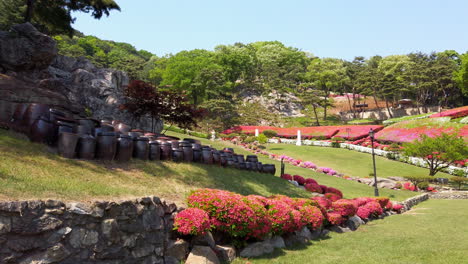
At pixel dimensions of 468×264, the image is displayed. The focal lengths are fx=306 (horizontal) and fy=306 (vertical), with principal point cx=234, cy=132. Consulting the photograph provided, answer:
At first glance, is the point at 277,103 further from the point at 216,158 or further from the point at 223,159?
the point at 216,158

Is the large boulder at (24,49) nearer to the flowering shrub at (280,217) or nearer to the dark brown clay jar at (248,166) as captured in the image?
the dark brown clay jar at (248,166)

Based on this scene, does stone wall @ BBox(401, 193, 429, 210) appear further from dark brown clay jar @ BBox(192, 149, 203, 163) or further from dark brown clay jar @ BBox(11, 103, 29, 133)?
dark brown clay jar @ BBox(11, 103, 29, 133)

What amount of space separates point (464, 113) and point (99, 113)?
187ft

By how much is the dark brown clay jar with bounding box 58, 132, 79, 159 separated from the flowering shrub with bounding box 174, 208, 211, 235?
15.0ft

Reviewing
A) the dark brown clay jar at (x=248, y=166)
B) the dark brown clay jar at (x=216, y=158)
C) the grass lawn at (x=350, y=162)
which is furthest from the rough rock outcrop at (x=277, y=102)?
the dark brown clay jar at (x=216, y=158)

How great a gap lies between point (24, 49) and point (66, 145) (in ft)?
40.4

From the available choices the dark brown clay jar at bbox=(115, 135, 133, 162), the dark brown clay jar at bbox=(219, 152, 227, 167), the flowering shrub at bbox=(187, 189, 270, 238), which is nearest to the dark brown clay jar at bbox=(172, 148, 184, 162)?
the dark brown clay jar at bbox=(115, 135, 133, 162)

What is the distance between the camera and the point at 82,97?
67.3ft

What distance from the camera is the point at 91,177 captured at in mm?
8594

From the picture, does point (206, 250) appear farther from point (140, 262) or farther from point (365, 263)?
point (365, 263)

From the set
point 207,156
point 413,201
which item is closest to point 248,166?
point 207,156

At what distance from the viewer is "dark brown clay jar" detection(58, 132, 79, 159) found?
375 inches

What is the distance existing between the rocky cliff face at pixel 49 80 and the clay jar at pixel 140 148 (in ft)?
16.5

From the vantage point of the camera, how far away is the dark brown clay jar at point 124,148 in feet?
36.1
